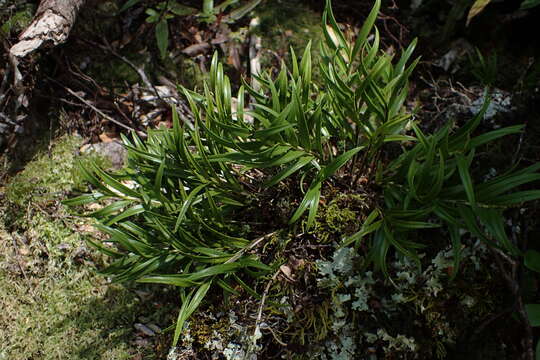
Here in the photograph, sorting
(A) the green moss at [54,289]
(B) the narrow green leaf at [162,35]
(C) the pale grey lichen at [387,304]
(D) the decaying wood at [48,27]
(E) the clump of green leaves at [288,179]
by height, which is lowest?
(C) the pale grey lichen at [387,304]

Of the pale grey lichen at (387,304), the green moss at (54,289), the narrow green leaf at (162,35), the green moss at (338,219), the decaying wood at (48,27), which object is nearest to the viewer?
the pale grey lichen at (387,304)

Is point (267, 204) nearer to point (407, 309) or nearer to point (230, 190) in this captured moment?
point (230, 190)

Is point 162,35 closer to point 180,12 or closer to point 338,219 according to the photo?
point 180,12

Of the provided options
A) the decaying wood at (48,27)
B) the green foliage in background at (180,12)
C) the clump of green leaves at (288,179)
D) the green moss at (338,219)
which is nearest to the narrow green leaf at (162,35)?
the green foliage in background at (180,12)

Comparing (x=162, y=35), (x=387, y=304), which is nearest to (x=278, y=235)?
(x=387, y=304)

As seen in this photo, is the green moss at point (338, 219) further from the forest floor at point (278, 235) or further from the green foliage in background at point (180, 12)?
the green foliage in background at point (180, 12)

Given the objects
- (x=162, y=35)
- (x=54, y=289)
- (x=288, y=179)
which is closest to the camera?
(x=288, y=179)
